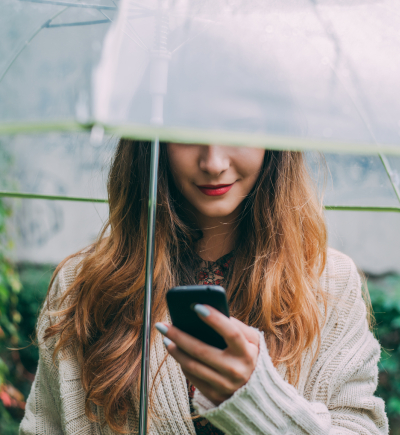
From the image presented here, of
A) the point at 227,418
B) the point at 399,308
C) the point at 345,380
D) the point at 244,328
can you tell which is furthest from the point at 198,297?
the point at 399,308

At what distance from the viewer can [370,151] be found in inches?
23.7

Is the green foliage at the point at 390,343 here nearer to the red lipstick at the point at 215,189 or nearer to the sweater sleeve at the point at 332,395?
the sweater sleeve at the point at 332,395

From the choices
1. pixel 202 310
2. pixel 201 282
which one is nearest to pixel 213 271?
pixel 201 282

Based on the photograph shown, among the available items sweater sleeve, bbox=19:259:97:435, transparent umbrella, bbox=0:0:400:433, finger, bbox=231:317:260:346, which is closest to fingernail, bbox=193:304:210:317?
finger, bbox=231:317:260:346

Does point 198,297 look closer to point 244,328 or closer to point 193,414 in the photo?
point 244,328

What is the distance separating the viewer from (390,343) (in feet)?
10.2

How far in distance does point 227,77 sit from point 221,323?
1.28ft

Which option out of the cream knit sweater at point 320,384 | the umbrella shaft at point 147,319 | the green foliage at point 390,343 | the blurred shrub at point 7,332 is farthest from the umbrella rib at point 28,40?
the green foliage at point 390,343

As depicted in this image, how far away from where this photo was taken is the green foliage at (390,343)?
306cm

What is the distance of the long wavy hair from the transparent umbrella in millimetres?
614

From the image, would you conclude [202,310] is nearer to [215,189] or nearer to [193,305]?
[193,305]

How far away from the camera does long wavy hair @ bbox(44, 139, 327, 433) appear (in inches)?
48.7

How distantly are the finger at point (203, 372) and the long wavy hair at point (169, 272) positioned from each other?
0.48 m

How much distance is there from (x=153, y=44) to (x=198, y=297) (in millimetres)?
427
